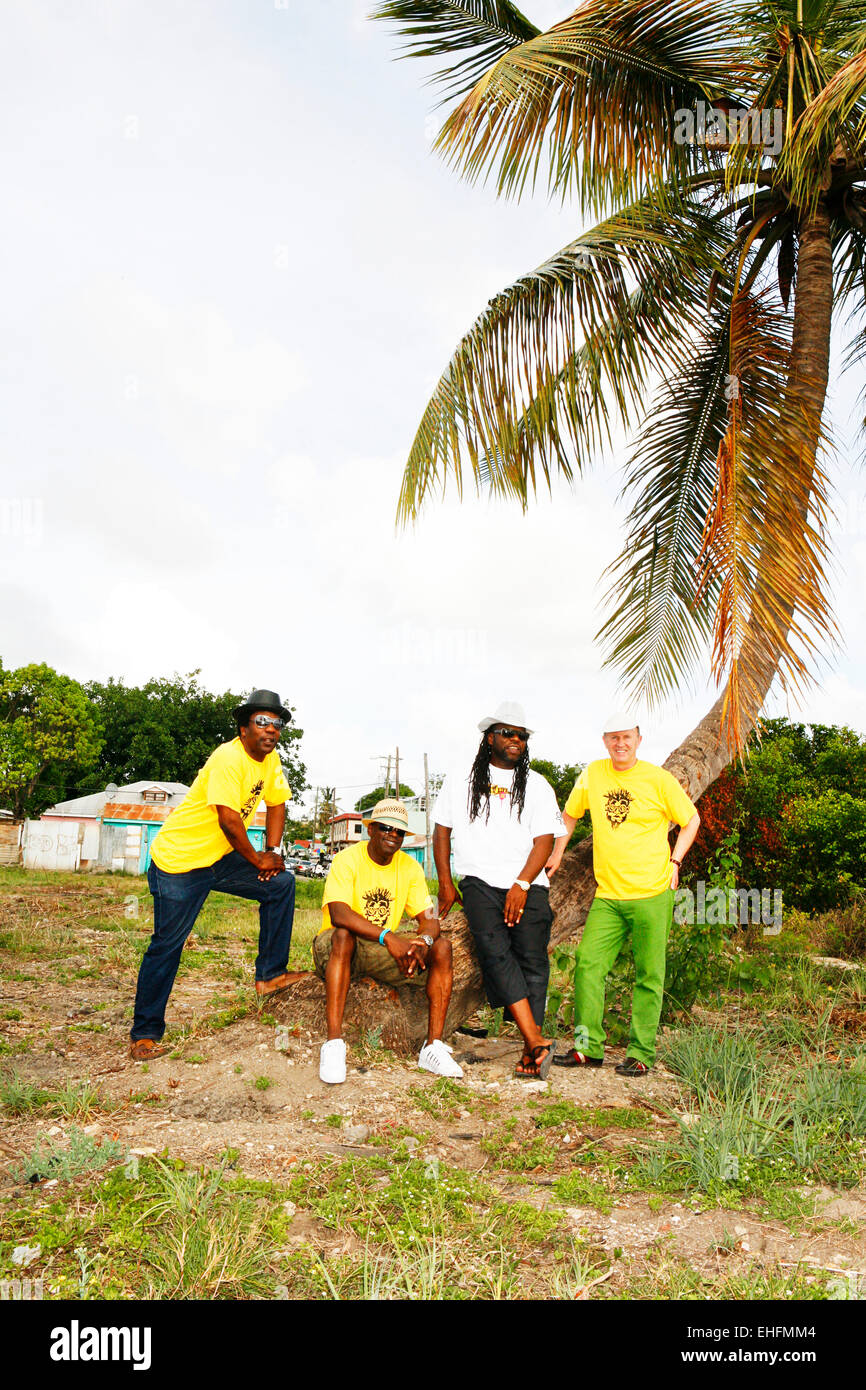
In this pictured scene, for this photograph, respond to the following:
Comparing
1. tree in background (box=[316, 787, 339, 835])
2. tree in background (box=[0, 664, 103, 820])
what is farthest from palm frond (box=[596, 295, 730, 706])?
tree in background (box=[316, 787, 339, 835])

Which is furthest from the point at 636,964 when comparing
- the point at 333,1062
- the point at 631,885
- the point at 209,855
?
the point at 209,855

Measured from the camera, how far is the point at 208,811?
5.53 m

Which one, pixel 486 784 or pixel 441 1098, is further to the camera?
pixel 486 784

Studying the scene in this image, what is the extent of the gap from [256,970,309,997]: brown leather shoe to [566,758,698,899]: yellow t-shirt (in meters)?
1.97

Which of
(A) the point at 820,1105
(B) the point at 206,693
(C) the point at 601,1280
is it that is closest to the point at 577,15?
(A) the point at 820,1105

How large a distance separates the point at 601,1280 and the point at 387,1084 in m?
2.11

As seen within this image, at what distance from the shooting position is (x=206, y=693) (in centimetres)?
4844

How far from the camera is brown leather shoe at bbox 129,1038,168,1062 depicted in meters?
5.36

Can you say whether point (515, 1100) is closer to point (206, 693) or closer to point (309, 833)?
point (206, 693)

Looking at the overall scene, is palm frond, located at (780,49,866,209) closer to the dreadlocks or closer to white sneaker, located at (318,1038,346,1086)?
the dreadlocks

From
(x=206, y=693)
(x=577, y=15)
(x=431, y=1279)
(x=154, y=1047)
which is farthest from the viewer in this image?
(x=206, y=693)

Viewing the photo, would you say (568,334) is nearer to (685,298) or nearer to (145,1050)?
(685,298)

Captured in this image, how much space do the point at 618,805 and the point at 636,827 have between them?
0.16 m

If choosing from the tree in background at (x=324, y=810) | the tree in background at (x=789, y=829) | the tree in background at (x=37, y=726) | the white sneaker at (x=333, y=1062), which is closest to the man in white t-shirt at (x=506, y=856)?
the white sneaker at (x=333, y=1062)
